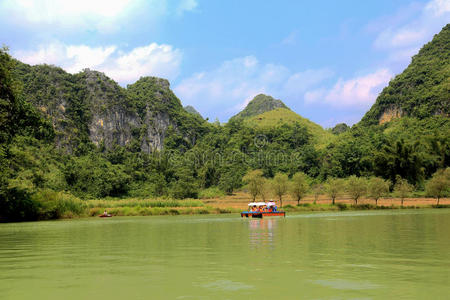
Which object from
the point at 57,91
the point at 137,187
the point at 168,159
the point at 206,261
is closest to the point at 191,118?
the point at 168,159

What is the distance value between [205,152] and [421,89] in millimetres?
64521

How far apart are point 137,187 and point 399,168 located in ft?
185

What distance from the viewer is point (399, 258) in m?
13.8

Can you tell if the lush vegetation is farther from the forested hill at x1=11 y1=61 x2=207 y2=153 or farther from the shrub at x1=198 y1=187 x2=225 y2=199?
the forested hill at x1=11 y1=61 x2=207 y2=153

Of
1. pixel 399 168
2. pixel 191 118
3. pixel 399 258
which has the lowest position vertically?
pixel 399 258

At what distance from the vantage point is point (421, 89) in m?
118

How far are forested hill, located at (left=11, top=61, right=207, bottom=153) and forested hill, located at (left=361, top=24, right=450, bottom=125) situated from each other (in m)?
61.8

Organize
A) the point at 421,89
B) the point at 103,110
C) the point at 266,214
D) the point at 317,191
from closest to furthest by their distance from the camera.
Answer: the point at 266,214, the point at 317,191, the point at 421,89, the point at 103,110

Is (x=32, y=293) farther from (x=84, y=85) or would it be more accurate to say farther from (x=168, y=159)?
(x=84, y=85)

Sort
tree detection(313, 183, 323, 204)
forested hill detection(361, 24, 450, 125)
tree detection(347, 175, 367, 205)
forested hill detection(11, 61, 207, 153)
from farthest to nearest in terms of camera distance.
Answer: forested hill detection(11, 61, 207, 153), forested hill detection(361, 24, 450, 125), tree detection(313, 183, 323, 204), tree detection(347, 175, 367, 205)

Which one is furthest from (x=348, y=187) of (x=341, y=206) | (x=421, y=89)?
(x=421, y=89)

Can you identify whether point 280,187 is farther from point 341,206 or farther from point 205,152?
point 205,152

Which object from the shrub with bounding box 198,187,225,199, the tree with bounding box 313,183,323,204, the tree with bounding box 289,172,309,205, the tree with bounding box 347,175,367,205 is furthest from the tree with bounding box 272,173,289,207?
the shrub with bounding box 198,187,225,199

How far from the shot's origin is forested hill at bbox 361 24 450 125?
109 metres
